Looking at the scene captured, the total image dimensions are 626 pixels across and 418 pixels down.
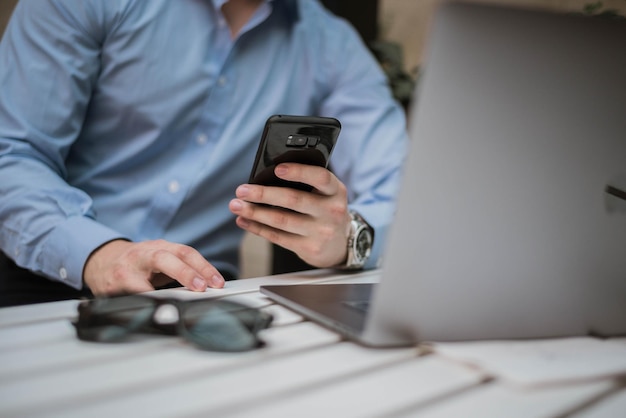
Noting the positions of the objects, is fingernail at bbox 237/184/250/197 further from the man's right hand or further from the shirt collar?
the shirt collar

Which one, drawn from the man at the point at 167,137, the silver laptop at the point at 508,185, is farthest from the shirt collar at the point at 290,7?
the silver laptop at the point at 508,185

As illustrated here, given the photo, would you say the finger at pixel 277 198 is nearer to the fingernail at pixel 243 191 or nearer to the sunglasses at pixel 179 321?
the fingernail at pixel 243 191

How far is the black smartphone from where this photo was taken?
1.99 feet

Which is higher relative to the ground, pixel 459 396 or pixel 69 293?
pixel 459 396

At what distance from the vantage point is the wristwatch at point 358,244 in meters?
0.80

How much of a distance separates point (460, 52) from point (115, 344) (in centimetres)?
34

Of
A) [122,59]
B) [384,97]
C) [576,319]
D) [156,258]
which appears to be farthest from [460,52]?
[384,97]

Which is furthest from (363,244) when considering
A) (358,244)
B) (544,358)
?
(544,358)

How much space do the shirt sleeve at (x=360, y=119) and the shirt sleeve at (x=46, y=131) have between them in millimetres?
535

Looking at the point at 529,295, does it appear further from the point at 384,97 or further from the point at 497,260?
the point at 384,97

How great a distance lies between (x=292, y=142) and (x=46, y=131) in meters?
0.53

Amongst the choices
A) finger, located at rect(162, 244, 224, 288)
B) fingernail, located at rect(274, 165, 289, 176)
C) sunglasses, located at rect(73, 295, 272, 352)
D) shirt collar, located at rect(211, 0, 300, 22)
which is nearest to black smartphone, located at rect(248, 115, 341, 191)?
fingernail, located at rect(274, 165, 289, 176)

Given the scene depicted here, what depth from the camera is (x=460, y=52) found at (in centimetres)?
37

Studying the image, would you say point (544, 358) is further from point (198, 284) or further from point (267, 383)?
point (198, 284)
